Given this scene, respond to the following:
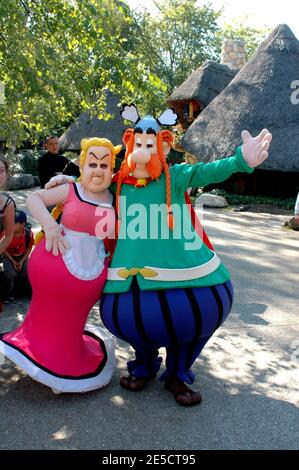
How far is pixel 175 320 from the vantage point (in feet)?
8.51

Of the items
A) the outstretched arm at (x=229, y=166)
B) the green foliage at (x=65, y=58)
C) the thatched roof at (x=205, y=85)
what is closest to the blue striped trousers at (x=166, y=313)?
the outstretched arm at (x=229, y=166)

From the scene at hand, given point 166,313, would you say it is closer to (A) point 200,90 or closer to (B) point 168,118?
(B) point 168,118

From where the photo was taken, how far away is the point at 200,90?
50.5 feet

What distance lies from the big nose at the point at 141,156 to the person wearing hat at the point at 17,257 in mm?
2084

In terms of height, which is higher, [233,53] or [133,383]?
[233,53]

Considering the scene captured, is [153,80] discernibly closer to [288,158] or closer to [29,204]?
[29,204]

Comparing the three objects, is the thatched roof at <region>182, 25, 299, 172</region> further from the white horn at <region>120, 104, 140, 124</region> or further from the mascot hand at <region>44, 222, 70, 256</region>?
the mascot hand at <region>44, 222, 70, 256</region>

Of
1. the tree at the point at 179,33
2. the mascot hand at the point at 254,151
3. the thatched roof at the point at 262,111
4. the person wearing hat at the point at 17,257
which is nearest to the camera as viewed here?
the mascot hand at the point at 254,151

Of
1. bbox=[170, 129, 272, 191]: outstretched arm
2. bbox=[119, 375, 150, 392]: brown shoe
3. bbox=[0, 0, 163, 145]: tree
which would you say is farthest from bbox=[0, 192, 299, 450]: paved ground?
bbox=[0, 0, 163, 145]: tree

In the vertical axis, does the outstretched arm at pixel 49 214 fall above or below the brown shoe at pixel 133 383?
above

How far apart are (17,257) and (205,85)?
12.4 meters

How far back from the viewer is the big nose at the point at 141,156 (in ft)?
8.93

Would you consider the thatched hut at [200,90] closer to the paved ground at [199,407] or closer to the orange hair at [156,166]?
the paved ground at [199,407]

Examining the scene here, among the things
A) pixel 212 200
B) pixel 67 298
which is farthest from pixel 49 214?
pixel 212 200
